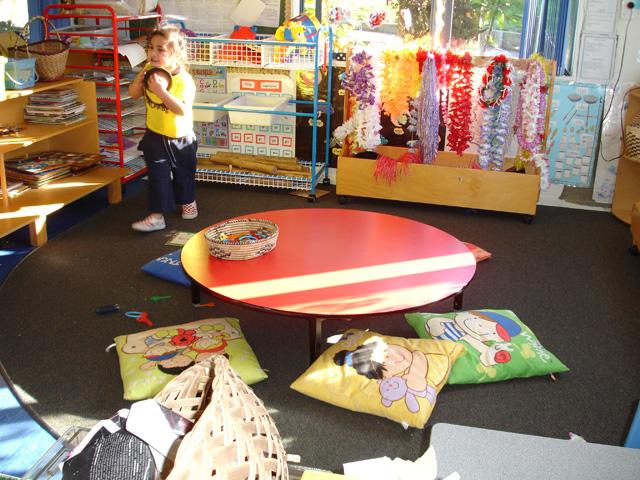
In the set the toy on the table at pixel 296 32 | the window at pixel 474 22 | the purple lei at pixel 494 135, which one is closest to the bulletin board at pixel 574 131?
the window at pixel 474 22

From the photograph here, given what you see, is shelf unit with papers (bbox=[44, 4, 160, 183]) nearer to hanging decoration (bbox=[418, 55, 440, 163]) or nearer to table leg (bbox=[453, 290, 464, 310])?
hanging decoration (bbox=[418, 55, 440, 163])

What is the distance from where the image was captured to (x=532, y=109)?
4293 millimetres

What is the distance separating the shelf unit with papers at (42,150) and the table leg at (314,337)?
6.00ft

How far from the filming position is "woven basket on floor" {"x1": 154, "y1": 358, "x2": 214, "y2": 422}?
1361 millimetres

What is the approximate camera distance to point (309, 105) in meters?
5.11

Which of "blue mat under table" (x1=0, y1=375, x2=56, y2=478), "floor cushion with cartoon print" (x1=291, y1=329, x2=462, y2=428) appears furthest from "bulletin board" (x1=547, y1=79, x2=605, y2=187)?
"blue mat under table" (x1=0, y1=375, x2=56, y2=478)

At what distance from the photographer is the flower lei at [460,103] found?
4.44 m

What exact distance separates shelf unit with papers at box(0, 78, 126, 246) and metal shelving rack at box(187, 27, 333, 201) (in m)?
0.71

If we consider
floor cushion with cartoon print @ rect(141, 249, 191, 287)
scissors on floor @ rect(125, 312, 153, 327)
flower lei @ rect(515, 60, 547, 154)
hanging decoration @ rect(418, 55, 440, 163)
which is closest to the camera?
scissors on floor @ rect(125, 312, 153, 327)

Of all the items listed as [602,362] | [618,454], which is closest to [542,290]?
[602,362]

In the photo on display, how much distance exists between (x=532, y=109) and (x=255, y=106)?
1933mm

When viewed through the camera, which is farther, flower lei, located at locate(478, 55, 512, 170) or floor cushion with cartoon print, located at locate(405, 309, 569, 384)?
flower lei, located at locate(478, 55, 512, 170)

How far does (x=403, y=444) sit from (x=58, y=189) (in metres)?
2.80

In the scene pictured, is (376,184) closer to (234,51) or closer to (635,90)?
(234,51)
